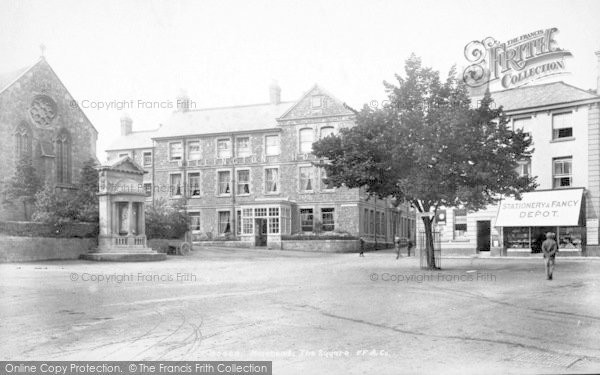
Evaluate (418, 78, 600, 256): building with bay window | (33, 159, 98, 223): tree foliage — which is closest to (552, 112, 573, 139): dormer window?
(418, 78, 600, 256): building with bay window

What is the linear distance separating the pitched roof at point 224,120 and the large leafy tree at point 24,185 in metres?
18.7

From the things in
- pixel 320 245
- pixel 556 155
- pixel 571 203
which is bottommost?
pixel 320 245

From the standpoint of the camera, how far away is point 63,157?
131 ft

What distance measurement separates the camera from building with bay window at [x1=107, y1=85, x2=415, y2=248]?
4747 cm

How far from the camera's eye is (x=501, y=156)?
21.6 meters

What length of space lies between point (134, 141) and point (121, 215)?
3078cm

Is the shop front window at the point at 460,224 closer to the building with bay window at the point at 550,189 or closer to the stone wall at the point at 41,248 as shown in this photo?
the building with bay window at the point at 550,189

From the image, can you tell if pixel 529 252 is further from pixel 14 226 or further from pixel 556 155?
pixel 14 226

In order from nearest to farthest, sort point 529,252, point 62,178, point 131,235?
1. point 131,235
2. point 529,252
3. point 62,178

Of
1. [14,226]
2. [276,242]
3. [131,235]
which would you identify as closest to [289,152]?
[276,242]

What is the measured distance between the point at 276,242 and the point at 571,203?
2147 centimetres

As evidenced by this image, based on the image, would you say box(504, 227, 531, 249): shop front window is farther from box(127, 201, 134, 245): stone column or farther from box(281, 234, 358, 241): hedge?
box(127, 201, 134, 245): stone column

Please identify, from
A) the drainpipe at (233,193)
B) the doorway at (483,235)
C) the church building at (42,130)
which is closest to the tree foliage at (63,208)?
the church building at (42,130)

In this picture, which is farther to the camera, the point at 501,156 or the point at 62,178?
the point at 62,178
